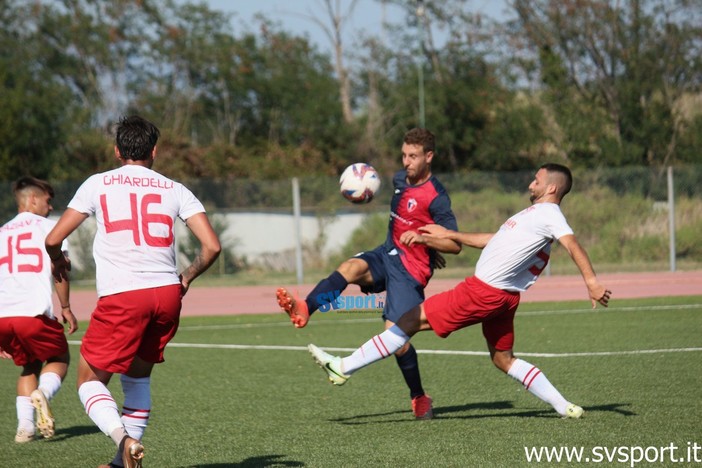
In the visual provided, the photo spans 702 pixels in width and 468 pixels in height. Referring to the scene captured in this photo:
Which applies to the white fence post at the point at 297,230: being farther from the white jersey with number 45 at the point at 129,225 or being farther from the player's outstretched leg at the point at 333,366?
the white jersey with number 45 at the point at 129,225

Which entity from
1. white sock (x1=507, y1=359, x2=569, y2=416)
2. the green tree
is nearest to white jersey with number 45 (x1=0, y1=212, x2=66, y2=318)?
white sock (x1=507, y1=359, x2=569, y2=416)

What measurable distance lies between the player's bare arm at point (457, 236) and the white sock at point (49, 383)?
2.79 metres

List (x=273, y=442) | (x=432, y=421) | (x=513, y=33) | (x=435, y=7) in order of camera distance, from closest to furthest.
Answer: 1. (x=273, y=442)
2. (x=432, y=421)
3. (x=513, y=33)
4. (x=435, y=7)

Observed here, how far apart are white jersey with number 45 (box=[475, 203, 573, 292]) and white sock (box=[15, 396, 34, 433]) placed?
3271 mm

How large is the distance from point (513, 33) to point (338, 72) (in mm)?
8602

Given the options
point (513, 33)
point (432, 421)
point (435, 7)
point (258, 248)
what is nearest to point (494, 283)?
point (432, 421)

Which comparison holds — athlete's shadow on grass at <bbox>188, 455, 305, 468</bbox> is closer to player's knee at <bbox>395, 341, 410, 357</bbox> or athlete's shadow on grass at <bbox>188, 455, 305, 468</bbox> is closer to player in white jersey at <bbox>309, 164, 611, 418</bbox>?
player in white jersey at <bbox>309, 164, 611, 418</bbox>

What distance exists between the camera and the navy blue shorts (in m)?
7.26

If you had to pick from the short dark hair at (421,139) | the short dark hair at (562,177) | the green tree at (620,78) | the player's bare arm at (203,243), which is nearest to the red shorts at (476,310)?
the short dark hair at (562,177)

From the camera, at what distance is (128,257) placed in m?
5.18

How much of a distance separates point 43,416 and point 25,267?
1.29m

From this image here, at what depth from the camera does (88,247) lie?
25.2 metres

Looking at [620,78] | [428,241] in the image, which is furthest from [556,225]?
[620,78]

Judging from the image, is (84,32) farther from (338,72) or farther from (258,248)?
(258,248)
